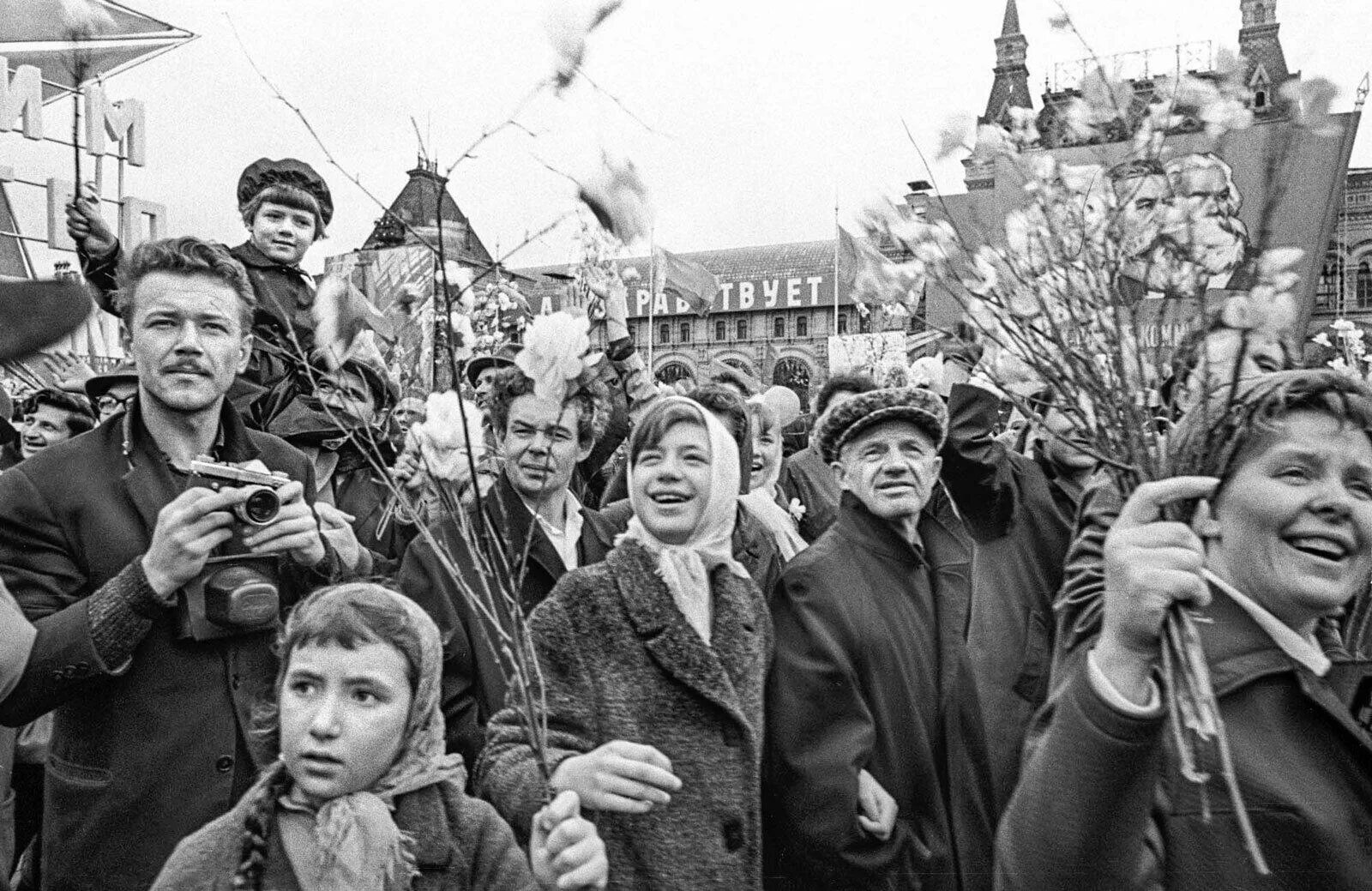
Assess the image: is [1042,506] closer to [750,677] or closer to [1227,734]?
[750,677]

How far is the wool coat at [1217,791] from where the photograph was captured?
1.43 meters

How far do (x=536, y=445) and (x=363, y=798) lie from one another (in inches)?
59.2

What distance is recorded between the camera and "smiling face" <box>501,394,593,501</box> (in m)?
3.41

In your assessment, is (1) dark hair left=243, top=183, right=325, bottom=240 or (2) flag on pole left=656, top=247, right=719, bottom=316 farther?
(2) flag on pole left=656, top=247, right=719, bottom=316

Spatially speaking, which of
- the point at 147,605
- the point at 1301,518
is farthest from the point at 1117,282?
the point at 147,605

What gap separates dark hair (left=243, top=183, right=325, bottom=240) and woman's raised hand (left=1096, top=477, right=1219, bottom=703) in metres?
3.65

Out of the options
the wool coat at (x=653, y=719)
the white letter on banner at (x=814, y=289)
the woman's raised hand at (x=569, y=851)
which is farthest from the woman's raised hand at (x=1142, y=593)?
the white letter on banner at (x=814, y=289)

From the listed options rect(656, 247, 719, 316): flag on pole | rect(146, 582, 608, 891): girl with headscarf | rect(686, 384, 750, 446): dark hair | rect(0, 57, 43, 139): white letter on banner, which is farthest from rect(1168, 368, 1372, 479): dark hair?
rect(0, 57, 43, 139): white letter on banner

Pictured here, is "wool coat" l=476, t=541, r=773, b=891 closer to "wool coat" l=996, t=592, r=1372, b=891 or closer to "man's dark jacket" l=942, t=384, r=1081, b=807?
"wool coat" l=996, t=592, r=1372, b=891

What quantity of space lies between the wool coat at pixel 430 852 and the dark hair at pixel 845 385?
3328mm

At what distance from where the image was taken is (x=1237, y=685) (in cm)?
161

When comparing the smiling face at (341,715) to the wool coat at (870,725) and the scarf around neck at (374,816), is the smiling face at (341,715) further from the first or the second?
the wool coat at (870,725)

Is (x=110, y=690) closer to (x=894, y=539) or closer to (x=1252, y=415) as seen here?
(x=894, y=539)

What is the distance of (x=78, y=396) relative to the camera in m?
5.51
